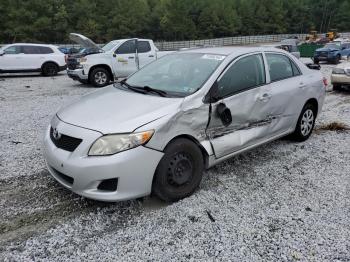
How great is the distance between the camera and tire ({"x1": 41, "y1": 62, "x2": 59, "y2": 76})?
1561cm

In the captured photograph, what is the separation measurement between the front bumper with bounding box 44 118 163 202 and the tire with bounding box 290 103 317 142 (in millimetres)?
2916

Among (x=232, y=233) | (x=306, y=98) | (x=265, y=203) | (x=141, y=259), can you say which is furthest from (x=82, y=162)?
(x=306, y=98)

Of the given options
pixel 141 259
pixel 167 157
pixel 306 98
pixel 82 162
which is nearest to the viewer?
pixel 141 259

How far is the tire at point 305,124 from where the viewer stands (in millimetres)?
5242

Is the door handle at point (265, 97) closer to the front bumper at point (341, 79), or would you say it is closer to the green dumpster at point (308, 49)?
the front bumper at point (341, 79)

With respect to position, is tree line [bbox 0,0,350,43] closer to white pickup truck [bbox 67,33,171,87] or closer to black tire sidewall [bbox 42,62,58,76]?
black tire sidewall [bbox 42,62,58,76]

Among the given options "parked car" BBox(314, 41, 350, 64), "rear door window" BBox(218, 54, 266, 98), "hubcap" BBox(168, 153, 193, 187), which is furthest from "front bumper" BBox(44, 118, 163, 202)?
"parked car" BBox(314, 41, 350, 64)

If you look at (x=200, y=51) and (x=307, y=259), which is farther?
(x=200, y=51)

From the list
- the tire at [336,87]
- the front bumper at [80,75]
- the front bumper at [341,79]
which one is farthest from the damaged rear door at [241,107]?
the front bumper at [80,75]

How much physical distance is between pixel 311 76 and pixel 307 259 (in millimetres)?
3429

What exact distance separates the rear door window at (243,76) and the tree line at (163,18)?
6446 centimetres

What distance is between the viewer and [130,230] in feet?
10.2

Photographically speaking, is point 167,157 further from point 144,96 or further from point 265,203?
point 265,203

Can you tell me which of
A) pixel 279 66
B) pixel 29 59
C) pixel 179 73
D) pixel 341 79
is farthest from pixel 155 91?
pixel 29 59
